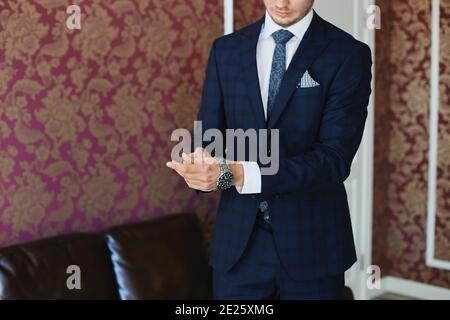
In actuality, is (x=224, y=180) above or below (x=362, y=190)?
above

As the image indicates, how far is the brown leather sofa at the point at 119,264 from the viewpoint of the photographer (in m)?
2.00

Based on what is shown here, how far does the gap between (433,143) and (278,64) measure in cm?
190

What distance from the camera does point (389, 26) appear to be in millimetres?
3566

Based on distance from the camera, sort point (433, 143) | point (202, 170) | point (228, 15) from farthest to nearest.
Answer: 1. point (433, 143)
2. point (228, 15)
3. point (202, 170)

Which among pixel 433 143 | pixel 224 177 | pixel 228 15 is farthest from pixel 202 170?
pixel 433 143

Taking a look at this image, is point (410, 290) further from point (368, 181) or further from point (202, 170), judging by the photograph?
point (202, 170)

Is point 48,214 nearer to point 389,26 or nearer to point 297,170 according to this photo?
point 297,170

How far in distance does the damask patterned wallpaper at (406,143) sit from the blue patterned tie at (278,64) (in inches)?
71.3

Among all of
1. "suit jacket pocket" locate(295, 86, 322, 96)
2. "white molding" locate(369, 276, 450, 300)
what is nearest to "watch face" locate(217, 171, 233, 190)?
"suit jacket pocket" locate(295, 86, 322, 96)

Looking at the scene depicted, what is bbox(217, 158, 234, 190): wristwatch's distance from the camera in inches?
64.6

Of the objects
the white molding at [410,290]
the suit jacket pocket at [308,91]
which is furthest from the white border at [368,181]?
the suit jacket pocket at [308,91]

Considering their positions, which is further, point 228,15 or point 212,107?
point 228,15

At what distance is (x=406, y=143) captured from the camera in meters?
3.59

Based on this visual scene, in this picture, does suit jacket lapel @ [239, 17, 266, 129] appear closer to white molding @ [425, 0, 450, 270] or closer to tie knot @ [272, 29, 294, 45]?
tie knot @ [272, 29, 294, 45]
